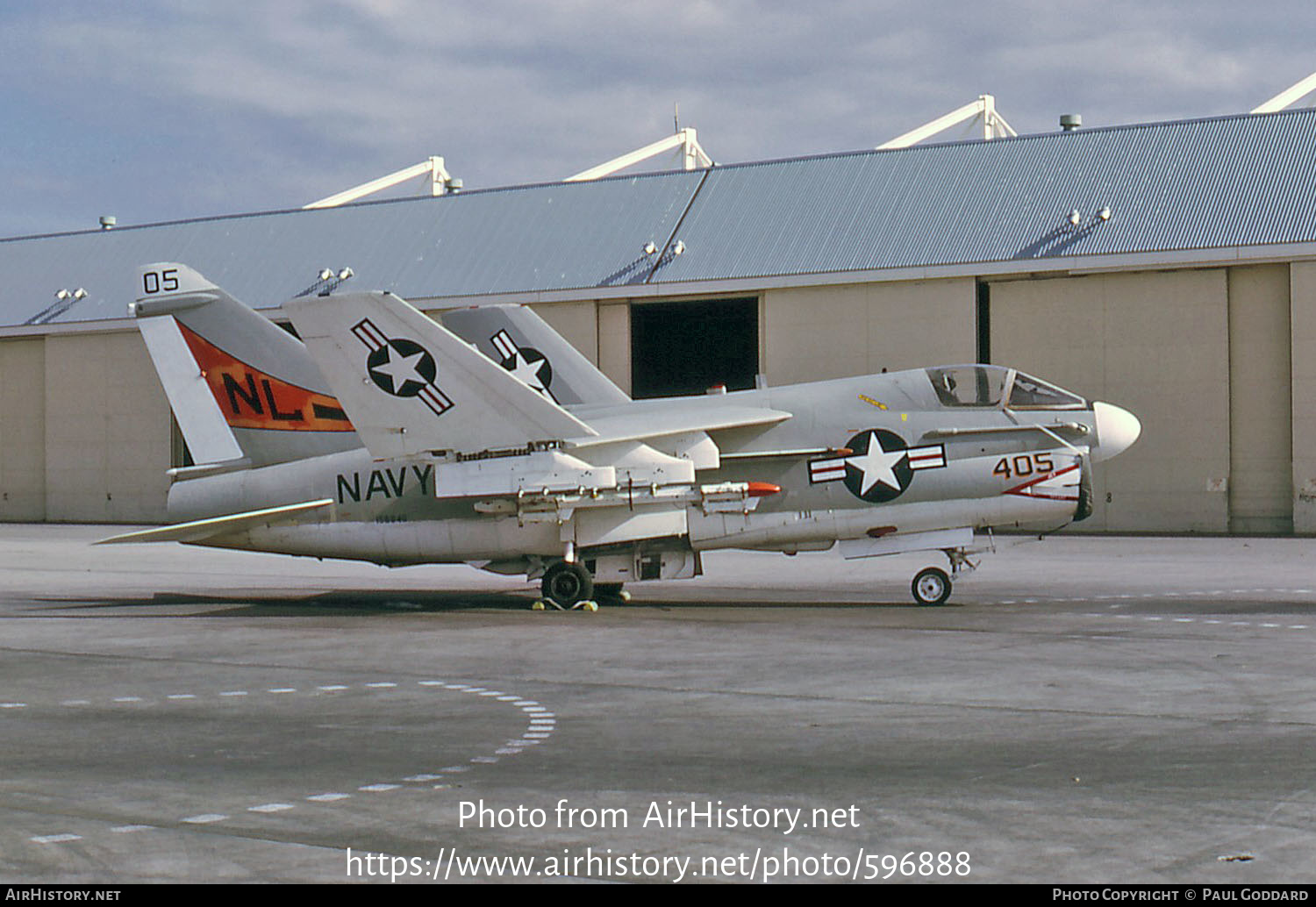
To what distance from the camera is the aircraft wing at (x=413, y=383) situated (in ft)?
58.4

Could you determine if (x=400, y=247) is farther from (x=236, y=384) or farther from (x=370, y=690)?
(x=370, y=690)

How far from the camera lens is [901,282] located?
38656 mm

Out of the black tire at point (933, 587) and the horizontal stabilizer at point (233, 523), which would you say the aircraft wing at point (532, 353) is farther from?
the black tire at point (933, 587)

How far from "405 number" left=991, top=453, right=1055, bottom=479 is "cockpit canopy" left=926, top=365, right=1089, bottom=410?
756 millimetres

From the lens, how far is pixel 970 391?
19.2 meters

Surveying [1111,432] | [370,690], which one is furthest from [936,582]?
[370,690]

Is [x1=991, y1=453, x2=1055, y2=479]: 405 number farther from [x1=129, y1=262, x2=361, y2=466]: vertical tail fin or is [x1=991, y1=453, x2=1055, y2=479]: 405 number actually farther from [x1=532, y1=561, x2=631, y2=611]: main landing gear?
[x1=129, y1=262, x2=361, y2=466]: vertical tail fin

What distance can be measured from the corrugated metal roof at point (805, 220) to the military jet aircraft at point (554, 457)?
19423 millimetres

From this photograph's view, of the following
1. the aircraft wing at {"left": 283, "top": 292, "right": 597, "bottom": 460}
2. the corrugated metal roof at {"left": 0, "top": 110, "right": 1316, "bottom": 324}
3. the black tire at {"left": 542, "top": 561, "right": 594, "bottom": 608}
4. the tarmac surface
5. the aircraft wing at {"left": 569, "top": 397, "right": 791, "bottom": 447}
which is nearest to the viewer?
the tarmac surface

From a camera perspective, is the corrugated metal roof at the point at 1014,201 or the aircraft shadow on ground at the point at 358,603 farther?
the corrugated metal roof at the point at 1014,201

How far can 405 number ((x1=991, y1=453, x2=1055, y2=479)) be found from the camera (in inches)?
734

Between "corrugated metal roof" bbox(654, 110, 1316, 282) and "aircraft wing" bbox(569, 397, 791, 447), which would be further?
"corrugated metal roof" bbox(654, 110, 1316, 282)

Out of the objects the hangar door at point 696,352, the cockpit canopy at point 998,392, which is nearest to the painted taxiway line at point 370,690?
the cockpit canopy at point 998,392

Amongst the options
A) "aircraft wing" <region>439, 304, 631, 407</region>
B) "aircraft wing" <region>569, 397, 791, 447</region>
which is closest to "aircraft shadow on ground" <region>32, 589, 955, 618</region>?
"aircraft wing" <region>569, 397, 791, 447</region>
